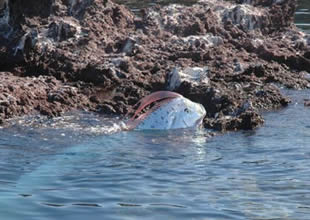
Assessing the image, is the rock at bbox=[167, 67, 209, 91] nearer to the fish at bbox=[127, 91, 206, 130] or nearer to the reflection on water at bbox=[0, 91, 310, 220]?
the fish at bbox=[127, 91, 206, 130]

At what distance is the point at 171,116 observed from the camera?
11195 mm

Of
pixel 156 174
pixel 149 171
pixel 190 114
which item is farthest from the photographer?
pixel 190 114

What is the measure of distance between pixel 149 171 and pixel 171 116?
8.44ft

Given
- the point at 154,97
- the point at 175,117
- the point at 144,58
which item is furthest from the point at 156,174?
the point at 144,58

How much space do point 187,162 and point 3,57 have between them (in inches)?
220

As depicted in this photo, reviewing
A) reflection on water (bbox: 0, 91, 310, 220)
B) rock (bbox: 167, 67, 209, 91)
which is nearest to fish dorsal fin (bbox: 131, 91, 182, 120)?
reflection on water (bbox: 0, 91, 310, 220)

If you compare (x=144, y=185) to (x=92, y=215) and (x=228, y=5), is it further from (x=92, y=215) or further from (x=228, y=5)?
(x=228, y=5)

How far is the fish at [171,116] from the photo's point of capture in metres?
11.1

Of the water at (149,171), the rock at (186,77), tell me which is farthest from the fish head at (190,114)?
the rock at (186,77)

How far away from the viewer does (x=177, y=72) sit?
41.5ft

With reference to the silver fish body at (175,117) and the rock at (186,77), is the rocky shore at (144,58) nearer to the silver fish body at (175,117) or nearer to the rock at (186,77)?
the rock at (186,77)

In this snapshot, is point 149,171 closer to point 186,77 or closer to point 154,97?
point 154,97

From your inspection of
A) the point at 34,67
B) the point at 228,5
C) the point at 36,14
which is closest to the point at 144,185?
the point at 34,67

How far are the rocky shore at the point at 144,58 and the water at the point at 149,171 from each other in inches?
28.5
